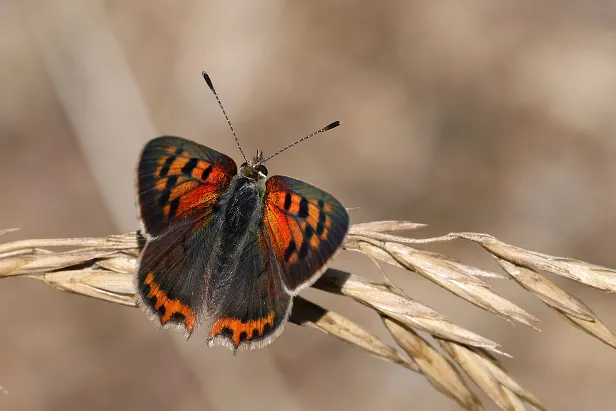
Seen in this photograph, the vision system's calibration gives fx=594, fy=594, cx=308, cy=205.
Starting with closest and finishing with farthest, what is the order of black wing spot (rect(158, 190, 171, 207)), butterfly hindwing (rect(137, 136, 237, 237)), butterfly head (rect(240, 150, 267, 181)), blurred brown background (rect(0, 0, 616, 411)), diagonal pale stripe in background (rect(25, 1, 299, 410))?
butterfly hindwing (rect(137, 136, 237, 237)) → black wing spot (rect(158, 190, 171, 207)) → butterfly head (rect(240, 150, 267, 181)) → blurred brown background (rect(0, 0, 616, 411)) → diagonal pale stripe in background (rect(25, 1, 299, 410))

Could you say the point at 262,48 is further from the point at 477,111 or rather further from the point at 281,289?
the point at 281,289

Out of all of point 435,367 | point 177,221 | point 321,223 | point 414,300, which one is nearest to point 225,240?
point 177,221

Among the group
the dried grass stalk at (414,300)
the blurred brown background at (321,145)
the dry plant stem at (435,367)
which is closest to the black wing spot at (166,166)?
the dried grass stalk at (414,300)

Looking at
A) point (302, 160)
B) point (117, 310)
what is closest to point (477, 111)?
point (302, 160)

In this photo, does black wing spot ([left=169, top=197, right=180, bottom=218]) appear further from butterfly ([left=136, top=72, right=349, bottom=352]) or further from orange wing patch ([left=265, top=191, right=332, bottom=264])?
orange wing patch ([left=265, top=191, right=332, bottom=264])

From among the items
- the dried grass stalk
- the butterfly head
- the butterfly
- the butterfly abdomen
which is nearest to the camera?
the dried grass stalk

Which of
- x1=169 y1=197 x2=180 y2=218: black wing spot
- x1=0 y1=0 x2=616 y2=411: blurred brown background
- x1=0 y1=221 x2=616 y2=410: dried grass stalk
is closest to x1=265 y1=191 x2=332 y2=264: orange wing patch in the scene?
x1=0 y1=221 x2=616 y2=410: dried grass stalk

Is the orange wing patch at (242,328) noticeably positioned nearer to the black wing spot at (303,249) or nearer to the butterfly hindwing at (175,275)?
the butterfly hindwing at (175,275)

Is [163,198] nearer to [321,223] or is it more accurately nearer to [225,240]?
[225,240]
